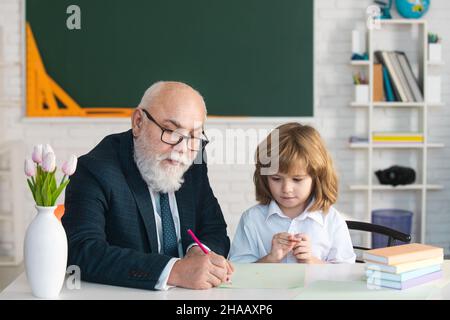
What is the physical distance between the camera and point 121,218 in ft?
7.53

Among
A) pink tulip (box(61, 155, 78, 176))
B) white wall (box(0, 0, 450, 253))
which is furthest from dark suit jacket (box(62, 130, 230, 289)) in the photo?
white wall (box(0, 0, 450, 253))

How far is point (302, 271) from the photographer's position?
7.20 ft

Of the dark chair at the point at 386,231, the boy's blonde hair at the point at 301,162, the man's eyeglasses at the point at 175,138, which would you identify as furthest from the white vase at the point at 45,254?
the dark chair at the point at 386,231

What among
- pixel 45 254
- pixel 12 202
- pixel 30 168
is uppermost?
pixel 30 168

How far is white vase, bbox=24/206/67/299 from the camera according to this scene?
1.90 metres

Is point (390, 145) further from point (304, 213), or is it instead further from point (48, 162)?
point (48, 162)

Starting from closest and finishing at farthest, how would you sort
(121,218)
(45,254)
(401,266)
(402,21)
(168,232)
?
(45,254), (401,266), (121,218), (168,232), (402,21)

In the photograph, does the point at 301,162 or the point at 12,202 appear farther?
the point at 12,202

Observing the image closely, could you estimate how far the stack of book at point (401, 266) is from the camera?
201 cm

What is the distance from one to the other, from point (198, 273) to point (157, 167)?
18.7 inches

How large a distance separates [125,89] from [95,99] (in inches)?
8.1

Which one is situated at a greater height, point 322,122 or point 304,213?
point 322,122

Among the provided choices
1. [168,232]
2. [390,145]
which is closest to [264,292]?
[168,232]
